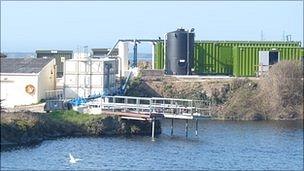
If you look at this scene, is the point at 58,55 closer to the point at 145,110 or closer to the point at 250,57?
the point at 250,57

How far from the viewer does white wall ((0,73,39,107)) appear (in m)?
64.7

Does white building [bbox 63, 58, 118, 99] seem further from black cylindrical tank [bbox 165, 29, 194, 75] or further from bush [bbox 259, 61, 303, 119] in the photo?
black cylindrical tank [bbox 165, 29, 194, 75]

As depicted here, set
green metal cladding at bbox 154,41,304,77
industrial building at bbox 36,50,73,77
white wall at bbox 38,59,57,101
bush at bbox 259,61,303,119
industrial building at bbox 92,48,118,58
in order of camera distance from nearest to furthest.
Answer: white wall at bbox 38,59,57,101
bush at bbox 259,61,303,119
industrial building at bbox 36,50,73,77
green metal cladding at bbox 154,41,304,77
industrial building at bbox 92,48,118,58

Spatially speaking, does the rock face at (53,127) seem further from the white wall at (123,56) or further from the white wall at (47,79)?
the white wall at (123,56)

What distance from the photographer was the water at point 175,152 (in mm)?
45781

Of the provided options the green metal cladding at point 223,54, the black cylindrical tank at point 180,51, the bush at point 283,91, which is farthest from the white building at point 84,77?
the green metal cladding at point 223,54

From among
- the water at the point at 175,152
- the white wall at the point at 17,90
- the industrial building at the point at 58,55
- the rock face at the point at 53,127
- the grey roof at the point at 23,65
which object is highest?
the industrial building at the point at 58,55

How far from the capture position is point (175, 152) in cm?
5094

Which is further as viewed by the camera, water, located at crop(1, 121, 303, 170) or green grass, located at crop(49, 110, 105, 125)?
green grass, located at crop(49, 110, 105, 125)

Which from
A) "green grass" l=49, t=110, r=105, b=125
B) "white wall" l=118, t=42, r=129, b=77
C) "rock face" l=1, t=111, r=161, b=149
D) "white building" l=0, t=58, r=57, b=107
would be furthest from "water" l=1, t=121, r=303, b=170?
"white wall" l=118, t=42, r=129, b=77

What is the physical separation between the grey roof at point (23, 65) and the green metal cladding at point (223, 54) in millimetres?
19376

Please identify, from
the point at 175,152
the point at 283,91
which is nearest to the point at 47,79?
the point at 175,152

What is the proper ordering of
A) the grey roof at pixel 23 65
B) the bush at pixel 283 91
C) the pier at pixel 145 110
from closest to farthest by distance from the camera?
the pier at pixel 145 110 < the grey roof at pixel 23 65 < the bush at pixel 283 91

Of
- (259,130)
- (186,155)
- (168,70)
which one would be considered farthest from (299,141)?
(168,70)
